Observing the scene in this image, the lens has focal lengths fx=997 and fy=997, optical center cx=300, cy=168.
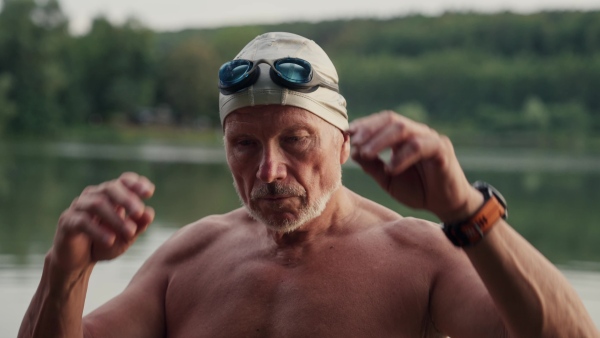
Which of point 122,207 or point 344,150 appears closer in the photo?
point 122,207

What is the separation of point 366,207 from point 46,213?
1772cm

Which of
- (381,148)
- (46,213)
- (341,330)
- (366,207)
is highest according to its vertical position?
(381,148)

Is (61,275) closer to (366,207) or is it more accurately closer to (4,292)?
(366,207)

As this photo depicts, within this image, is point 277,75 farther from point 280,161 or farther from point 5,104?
point 5,104

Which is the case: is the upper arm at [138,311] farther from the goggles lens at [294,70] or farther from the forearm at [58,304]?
the goggles lens at [294,70]

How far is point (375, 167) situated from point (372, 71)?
10400 cm

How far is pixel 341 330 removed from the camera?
320cm

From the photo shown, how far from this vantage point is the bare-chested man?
8.04 feet

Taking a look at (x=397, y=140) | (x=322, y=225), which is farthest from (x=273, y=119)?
(x=397, y=140)

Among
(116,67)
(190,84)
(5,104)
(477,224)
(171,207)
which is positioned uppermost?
(477,224)

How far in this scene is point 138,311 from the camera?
341 cm

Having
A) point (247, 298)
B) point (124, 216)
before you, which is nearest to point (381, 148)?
point (124, 216)

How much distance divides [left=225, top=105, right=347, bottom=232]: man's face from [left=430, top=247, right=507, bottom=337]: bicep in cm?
47

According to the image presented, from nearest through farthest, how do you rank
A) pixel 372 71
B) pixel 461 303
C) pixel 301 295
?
pixel 461 303 → pixel 301 295 → pixel 372 71
